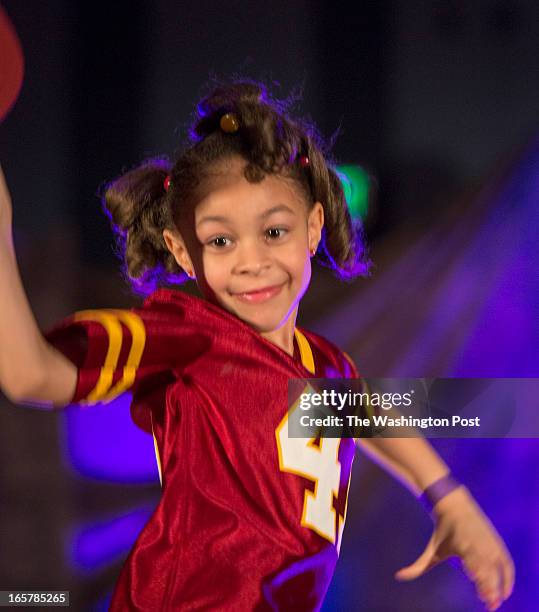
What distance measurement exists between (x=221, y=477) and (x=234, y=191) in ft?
0.96

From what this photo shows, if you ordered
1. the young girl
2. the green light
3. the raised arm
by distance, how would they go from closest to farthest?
the raised arm
the young girl
the green light

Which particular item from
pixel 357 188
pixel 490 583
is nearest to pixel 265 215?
pixel 357 188

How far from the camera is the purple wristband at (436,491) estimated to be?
0.96 m

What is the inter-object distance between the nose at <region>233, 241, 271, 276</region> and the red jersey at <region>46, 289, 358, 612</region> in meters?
0.05

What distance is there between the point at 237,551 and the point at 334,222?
0.38 metres

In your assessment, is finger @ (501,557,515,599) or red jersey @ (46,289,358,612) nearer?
red jersey @ (46,289,358,612)

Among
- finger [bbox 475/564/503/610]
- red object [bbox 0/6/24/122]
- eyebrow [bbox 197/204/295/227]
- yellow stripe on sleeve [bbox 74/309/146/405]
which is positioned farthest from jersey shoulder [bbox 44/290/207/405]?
finger [bbox 475/564/503/610]

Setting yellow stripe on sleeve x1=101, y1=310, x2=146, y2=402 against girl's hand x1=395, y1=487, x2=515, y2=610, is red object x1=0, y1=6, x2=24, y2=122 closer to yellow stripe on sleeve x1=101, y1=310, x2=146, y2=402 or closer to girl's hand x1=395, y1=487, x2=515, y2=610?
yellow stripe on sleeve x1=101, y1=310, x2=146, y2=402

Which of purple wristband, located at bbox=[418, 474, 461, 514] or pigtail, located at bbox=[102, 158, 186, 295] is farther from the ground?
pigtail, located at bbox=[102, 158, 186, 295]

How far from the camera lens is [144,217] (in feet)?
3.04

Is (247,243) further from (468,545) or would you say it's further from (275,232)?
(468,545)

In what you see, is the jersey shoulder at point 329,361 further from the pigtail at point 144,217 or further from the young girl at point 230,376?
the pigtail at point 144,217

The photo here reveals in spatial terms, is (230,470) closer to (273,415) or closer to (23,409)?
(273,415)

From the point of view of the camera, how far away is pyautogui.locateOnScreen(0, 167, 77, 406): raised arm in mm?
681
